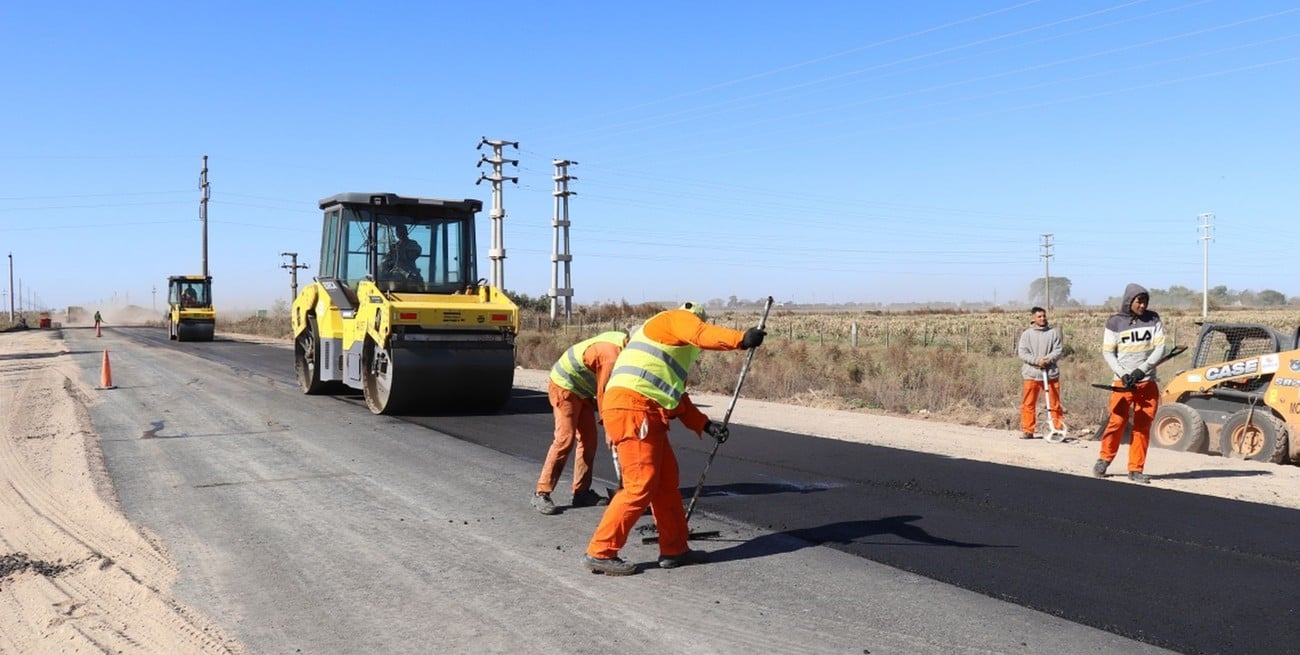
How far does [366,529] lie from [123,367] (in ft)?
60.7

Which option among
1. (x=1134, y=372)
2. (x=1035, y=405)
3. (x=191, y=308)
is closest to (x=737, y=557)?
(x=1134, y=372)

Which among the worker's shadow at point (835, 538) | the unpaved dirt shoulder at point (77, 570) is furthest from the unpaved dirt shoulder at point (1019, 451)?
the unpaved dirt shoulder at point (77, 570)

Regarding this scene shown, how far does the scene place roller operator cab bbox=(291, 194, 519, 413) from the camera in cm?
1230

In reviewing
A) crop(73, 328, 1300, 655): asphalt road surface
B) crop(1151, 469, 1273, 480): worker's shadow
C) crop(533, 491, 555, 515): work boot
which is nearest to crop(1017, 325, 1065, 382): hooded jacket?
crop(73, 328, 1300, 655): asphalt road surface

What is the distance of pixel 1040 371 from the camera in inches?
461

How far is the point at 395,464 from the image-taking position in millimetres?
9102

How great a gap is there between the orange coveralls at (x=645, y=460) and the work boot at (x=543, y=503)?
1.60m

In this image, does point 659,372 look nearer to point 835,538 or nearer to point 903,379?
point 835,538

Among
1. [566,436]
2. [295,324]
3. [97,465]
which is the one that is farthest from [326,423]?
[566,436]

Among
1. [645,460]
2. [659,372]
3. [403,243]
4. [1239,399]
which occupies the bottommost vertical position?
[1239,399]

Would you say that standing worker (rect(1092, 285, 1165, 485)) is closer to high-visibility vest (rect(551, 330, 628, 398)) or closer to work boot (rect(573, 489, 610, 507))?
work boot (rect(573, 489, 610, 507))

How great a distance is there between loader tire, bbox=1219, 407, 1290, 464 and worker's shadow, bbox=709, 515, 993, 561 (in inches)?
193

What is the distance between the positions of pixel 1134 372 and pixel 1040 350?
3.69m

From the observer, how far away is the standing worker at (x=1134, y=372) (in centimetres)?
825
